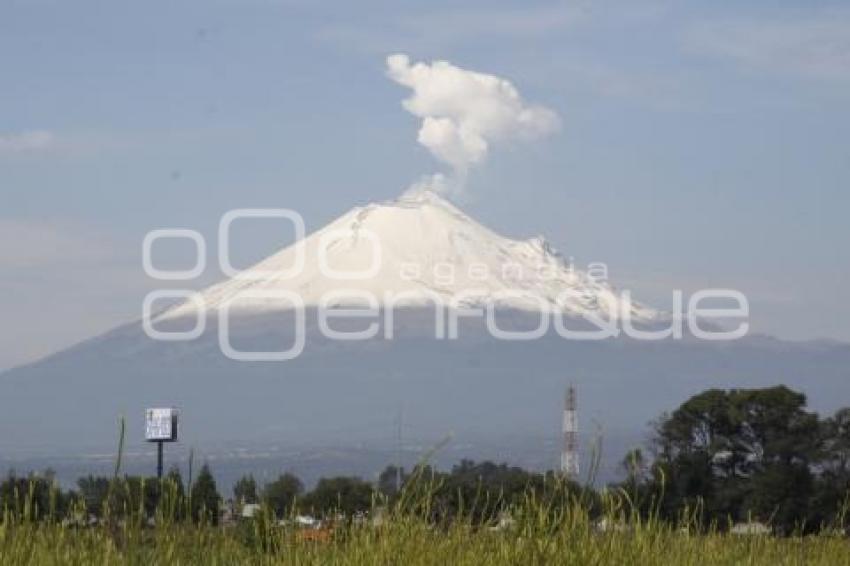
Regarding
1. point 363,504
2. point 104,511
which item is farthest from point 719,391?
point 104,511

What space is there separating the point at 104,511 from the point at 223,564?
1630 millimetres

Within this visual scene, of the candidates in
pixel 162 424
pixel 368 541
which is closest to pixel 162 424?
pixel 162 424

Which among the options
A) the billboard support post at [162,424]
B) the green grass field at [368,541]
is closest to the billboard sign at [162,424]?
the billboard support post at [162,424]

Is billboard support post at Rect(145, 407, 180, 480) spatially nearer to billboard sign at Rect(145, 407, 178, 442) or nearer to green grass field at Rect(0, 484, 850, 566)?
billboard sign at Rect(145, 407, 178, 442)

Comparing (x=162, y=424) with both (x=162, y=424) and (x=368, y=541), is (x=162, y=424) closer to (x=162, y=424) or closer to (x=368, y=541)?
(x=162, y=424)

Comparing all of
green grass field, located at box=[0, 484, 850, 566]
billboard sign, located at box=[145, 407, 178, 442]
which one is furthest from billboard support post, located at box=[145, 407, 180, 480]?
green grass field, located at box=[0, 484, 850, 566]

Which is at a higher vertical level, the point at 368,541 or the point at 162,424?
the point at 162,424

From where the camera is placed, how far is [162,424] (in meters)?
163

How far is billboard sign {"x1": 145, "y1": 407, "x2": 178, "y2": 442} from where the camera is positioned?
16266 centimetres

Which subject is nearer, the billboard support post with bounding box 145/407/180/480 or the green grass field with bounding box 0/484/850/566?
the green grass field with bounding box 0/484/850/566

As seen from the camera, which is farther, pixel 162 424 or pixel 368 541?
pixel 162 424

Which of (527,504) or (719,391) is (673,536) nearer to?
(527,504)

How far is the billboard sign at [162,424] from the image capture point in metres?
163

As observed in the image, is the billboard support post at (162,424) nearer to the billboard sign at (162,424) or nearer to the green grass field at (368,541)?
the billboard sign at (162,424)
